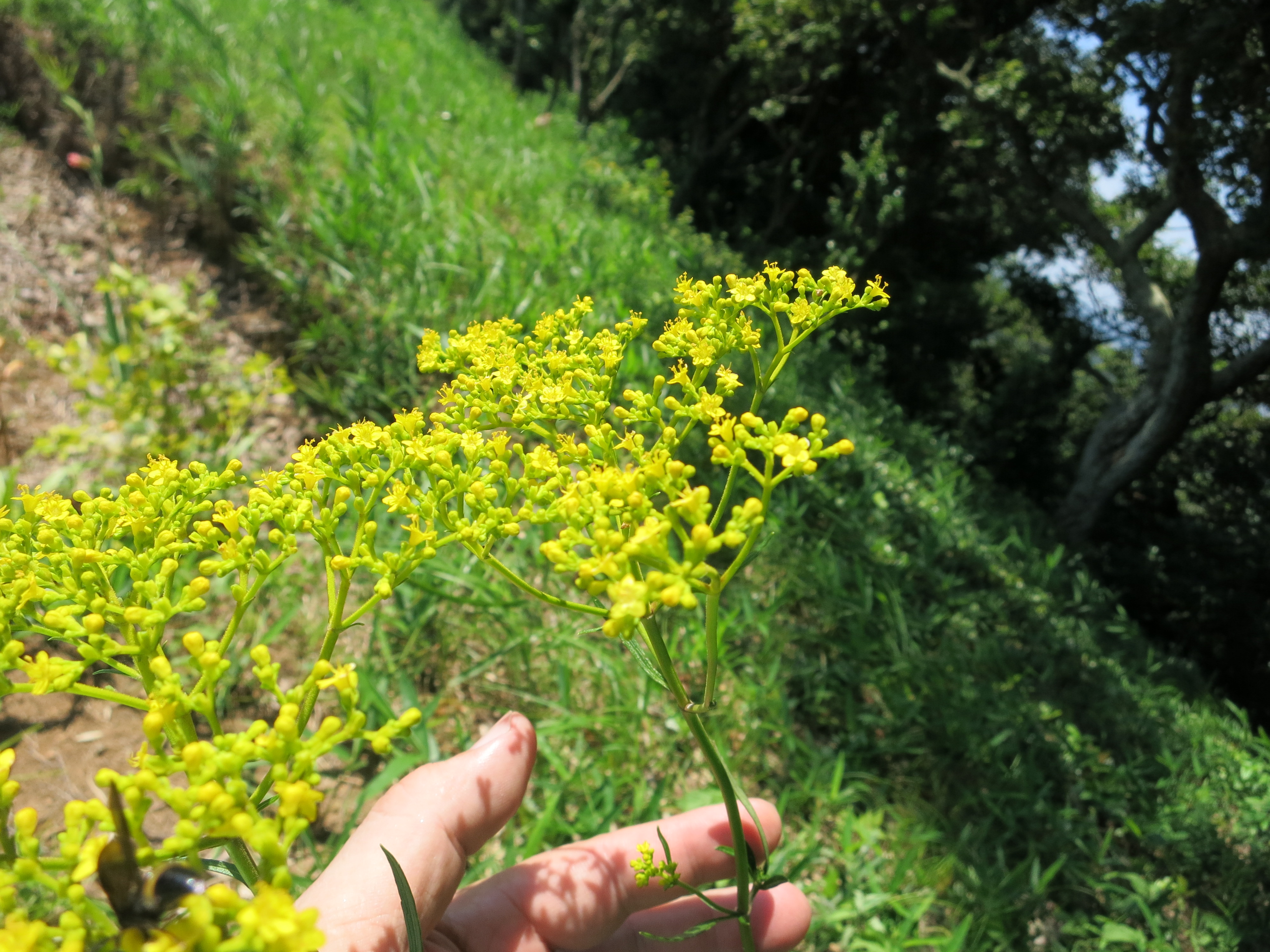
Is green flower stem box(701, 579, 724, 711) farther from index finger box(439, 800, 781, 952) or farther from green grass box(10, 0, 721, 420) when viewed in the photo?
green grass box(10, 0, 721, 420)

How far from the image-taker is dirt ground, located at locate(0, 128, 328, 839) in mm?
2461

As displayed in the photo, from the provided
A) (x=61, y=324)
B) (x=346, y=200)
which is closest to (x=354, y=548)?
(x=346, y=200)

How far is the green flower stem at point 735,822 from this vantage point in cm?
118

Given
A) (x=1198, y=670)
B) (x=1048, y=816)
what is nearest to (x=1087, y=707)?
(x=1048, y=816)

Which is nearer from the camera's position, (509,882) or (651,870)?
(651,870)

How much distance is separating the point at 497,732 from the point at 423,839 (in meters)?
0.30

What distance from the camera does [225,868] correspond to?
3.48ft

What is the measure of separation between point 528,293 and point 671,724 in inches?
107

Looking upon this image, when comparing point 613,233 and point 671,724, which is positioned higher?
point 613,233

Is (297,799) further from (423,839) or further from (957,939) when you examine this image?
(957,939)

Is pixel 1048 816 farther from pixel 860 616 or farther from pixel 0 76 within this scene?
pixel 0 76

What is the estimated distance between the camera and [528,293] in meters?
4.15

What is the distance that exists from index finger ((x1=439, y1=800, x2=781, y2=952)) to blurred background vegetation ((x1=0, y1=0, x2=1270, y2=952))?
513 mm

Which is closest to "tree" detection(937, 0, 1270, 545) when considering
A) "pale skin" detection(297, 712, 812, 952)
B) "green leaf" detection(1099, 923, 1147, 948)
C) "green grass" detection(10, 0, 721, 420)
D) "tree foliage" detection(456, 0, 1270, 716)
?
"tree foliage" detection(456, 0, 1270, 716)
